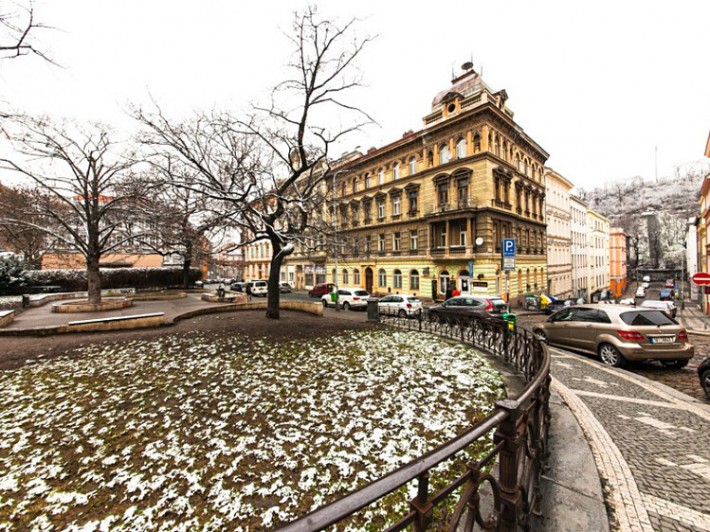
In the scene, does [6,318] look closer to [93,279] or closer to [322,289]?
[93,279]

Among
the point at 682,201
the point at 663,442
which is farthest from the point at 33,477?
the point at 682,201

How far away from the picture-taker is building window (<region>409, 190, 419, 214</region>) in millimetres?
28688

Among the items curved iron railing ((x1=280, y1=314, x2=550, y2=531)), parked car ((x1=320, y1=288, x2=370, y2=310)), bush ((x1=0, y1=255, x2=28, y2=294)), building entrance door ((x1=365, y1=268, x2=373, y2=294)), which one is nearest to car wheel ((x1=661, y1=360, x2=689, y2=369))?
curved iron railing ((x1=280, y1=314, x2=550, y2=531))

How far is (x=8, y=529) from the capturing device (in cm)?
291

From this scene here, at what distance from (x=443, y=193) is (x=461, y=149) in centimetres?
376

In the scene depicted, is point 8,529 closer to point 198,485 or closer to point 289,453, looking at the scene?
point 198,485

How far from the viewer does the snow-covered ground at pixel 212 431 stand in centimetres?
320

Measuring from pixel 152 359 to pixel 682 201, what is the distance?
118 m

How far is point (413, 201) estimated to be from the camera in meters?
29.2

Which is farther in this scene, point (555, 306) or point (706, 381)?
point (555, 306)

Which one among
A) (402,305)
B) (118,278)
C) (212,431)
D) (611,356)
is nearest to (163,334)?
(212,431)

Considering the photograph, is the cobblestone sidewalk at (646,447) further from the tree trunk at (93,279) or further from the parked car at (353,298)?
the tree trunk at (93,279)

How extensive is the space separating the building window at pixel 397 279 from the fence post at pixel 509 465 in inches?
1112

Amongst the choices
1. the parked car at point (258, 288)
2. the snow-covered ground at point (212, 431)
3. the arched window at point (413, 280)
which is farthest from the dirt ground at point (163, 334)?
the parked car at point (258, 288)
